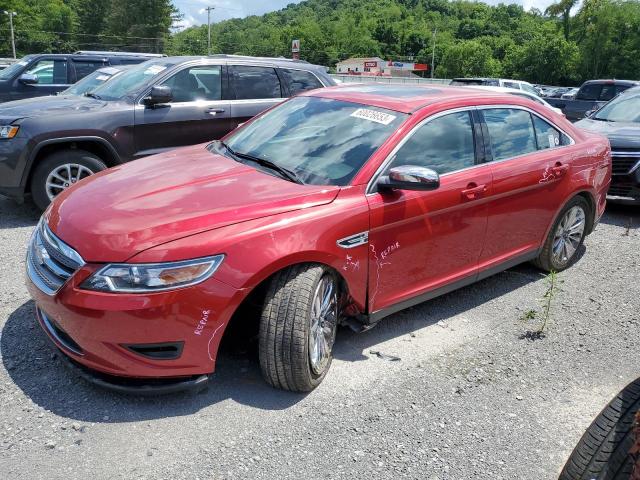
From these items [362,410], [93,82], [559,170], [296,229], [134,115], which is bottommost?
[362,410]

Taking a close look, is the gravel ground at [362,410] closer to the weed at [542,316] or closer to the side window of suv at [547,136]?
the weed at [542,316]

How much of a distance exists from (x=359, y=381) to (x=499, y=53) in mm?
122214

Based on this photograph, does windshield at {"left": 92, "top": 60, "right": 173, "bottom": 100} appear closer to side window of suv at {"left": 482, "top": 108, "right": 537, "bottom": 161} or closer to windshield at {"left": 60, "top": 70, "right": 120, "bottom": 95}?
windshield at {"left": 60, "top": 70, "right": 120, "bottom": 95}

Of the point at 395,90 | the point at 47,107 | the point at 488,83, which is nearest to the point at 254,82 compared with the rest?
the point at 47,107

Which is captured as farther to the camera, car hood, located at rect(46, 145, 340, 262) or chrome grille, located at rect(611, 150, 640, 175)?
chrome grille, located at rect(611, 150, 640, 175)

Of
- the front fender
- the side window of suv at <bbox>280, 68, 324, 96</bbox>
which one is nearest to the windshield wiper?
the front fender

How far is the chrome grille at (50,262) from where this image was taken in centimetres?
276

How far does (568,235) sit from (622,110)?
4.62 m

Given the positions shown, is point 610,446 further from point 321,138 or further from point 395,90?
point 395,90

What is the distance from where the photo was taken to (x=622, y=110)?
8430 millimetres

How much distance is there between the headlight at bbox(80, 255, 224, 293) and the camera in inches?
103


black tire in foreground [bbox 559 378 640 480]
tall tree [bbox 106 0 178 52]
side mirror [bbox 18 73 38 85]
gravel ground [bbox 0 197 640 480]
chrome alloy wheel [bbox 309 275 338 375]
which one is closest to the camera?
black tire in foreground [bbox 559 378 640 480]

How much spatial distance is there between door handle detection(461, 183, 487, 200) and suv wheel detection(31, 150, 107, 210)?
4134 mm

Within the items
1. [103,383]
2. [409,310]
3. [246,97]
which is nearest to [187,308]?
[103,383]
